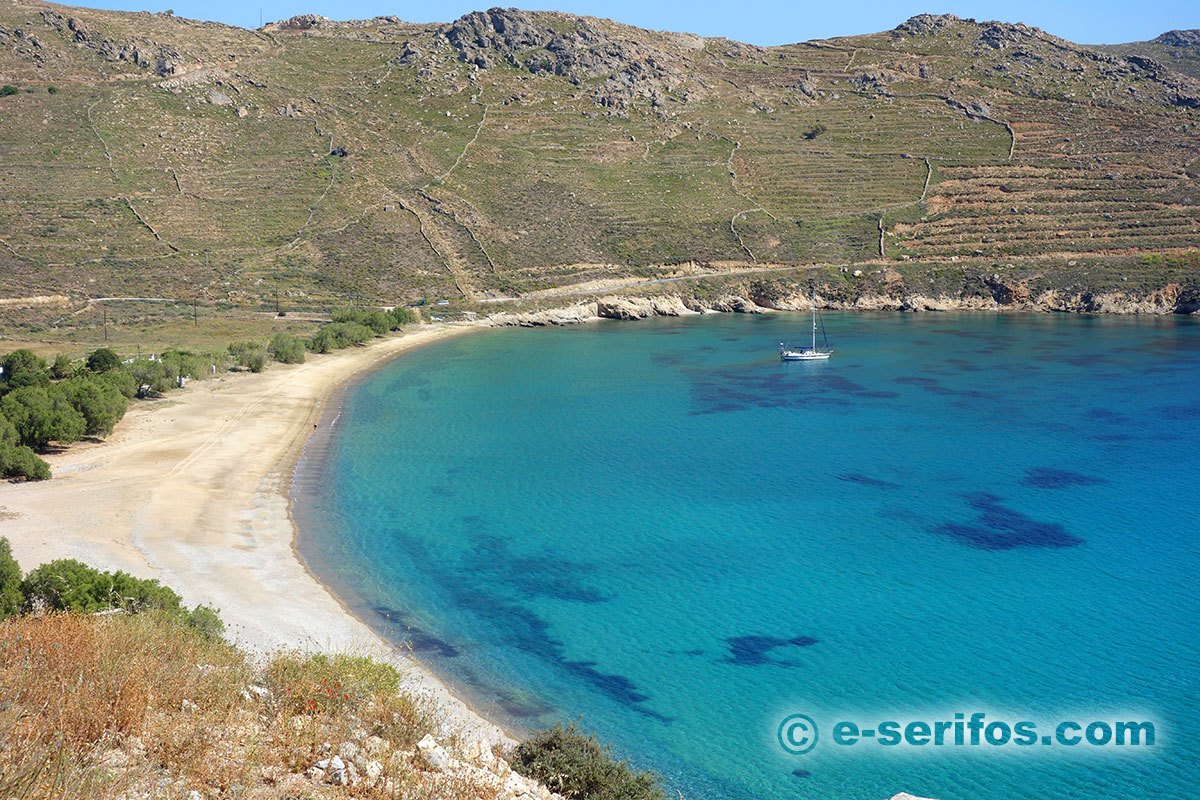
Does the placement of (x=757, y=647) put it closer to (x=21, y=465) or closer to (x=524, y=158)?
(x=21, y=465)

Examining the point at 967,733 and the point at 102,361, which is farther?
the point at 102,361

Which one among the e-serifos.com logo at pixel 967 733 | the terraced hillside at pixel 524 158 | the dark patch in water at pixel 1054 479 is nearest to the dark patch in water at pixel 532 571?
the e-serifos.com logo at pixel 967 733

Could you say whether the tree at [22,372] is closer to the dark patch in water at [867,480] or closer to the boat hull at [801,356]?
the dark patch in water at [867,480]

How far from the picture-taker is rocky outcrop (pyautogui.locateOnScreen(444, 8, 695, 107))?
119 metres

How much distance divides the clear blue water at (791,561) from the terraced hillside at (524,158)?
36.4 metres

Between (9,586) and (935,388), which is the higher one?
(9,586)

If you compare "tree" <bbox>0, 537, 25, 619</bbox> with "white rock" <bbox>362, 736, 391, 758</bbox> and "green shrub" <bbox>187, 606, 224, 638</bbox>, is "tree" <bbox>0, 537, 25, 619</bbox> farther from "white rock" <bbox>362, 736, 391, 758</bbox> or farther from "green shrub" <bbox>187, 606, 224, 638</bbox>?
"white rock" <bbox>362, 736, 391, 758</bbox>

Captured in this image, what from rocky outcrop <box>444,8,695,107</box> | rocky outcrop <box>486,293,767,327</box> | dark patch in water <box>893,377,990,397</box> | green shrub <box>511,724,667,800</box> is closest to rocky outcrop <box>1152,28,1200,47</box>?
rocky outcrop <box>444,8,695,107</box>

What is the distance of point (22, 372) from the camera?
4056cm

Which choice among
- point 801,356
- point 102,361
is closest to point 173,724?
point 102,361

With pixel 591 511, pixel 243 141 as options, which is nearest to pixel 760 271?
pixel 243 141

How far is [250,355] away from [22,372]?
13549mm

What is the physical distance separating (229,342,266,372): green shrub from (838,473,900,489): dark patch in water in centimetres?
3527

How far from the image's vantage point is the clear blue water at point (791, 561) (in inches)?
679
